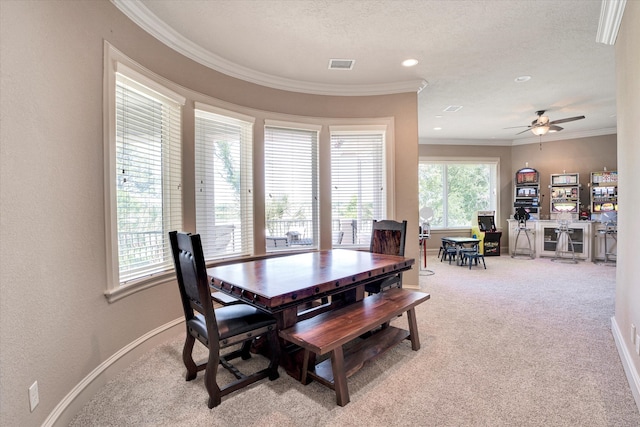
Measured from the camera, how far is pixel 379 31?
2.99 metres

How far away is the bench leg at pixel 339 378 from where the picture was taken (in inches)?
77.3

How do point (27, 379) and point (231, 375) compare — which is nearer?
point (27, 379)

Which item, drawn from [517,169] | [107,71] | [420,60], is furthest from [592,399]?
[517,169]

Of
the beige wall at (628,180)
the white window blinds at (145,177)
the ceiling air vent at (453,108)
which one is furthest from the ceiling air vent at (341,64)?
the ceiling air vent at (453,108)

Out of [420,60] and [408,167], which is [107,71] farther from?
[408,167]

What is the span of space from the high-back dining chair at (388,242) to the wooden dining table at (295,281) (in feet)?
1.10

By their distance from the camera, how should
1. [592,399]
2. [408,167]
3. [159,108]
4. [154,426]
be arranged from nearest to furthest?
1. [154,426]
2. [592,399]
3. [159,108]
4. [408,167]

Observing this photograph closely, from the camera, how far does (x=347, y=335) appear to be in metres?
1.96

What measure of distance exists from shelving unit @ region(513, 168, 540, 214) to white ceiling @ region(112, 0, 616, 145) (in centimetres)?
293

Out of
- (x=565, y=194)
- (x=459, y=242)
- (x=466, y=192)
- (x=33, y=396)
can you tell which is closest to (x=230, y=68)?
(x=33, y=396)

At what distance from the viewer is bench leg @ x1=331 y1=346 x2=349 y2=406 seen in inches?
77.3

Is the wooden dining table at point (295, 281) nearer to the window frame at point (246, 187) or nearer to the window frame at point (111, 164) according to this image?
the window frame at point (111, 164)

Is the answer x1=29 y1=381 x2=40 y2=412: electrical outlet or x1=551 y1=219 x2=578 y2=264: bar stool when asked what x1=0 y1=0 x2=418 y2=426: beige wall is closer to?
x1=29 y1=381 x2=40 y2=412: electrical outlet

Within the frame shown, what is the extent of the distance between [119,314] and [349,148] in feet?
10.9
